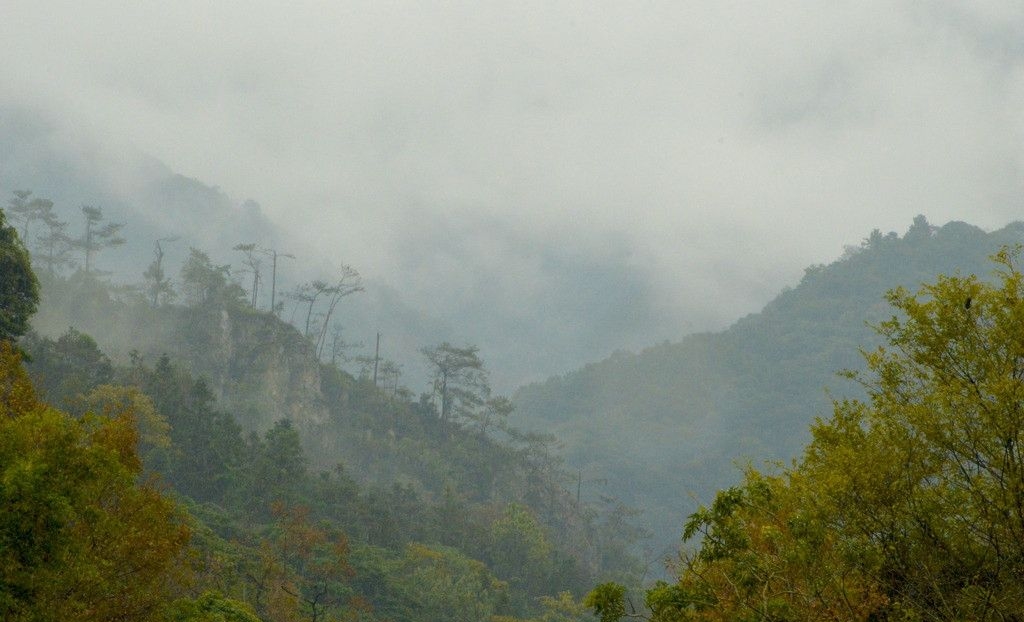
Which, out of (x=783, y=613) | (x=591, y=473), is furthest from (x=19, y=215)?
(x=783, y=613)

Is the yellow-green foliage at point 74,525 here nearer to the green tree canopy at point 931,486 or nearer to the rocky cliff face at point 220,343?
the green tree canopy at point 931,486

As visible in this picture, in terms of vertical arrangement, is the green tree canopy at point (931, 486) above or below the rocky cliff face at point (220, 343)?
below

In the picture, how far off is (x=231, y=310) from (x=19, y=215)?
41953 millimetres

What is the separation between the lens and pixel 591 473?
427 feet

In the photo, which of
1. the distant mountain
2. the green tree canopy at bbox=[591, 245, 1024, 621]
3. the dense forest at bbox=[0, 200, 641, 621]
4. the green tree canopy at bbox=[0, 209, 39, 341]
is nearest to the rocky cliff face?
the dense forest at bbox=[0, 200, 641, 621]

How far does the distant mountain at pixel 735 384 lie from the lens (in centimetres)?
13562

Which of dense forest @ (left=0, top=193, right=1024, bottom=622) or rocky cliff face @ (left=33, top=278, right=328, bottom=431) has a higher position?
rocky cliff face @ (left=33, top=278, right=328, bottom=431)

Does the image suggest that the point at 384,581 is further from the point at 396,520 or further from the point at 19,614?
the point at 19,614

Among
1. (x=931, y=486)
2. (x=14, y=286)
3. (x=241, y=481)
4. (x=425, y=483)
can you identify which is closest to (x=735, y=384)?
(x=425, y=483)

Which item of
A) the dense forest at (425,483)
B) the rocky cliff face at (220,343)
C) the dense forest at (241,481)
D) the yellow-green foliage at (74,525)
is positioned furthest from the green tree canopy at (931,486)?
the rocky cliff face at (220,343)

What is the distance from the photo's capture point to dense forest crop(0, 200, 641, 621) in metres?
11.8

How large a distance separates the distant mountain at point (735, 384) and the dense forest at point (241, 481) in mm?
52013

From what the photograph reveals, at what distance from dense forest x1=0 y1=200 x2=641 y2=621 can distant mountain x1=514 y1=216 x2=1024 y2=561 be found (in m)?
52.0

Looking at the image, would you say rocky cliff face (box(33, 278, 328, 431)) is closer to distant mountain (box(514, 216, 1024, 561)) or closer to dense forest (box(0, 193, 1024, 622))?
dense forest (box(0, 193, 1024, 622))
